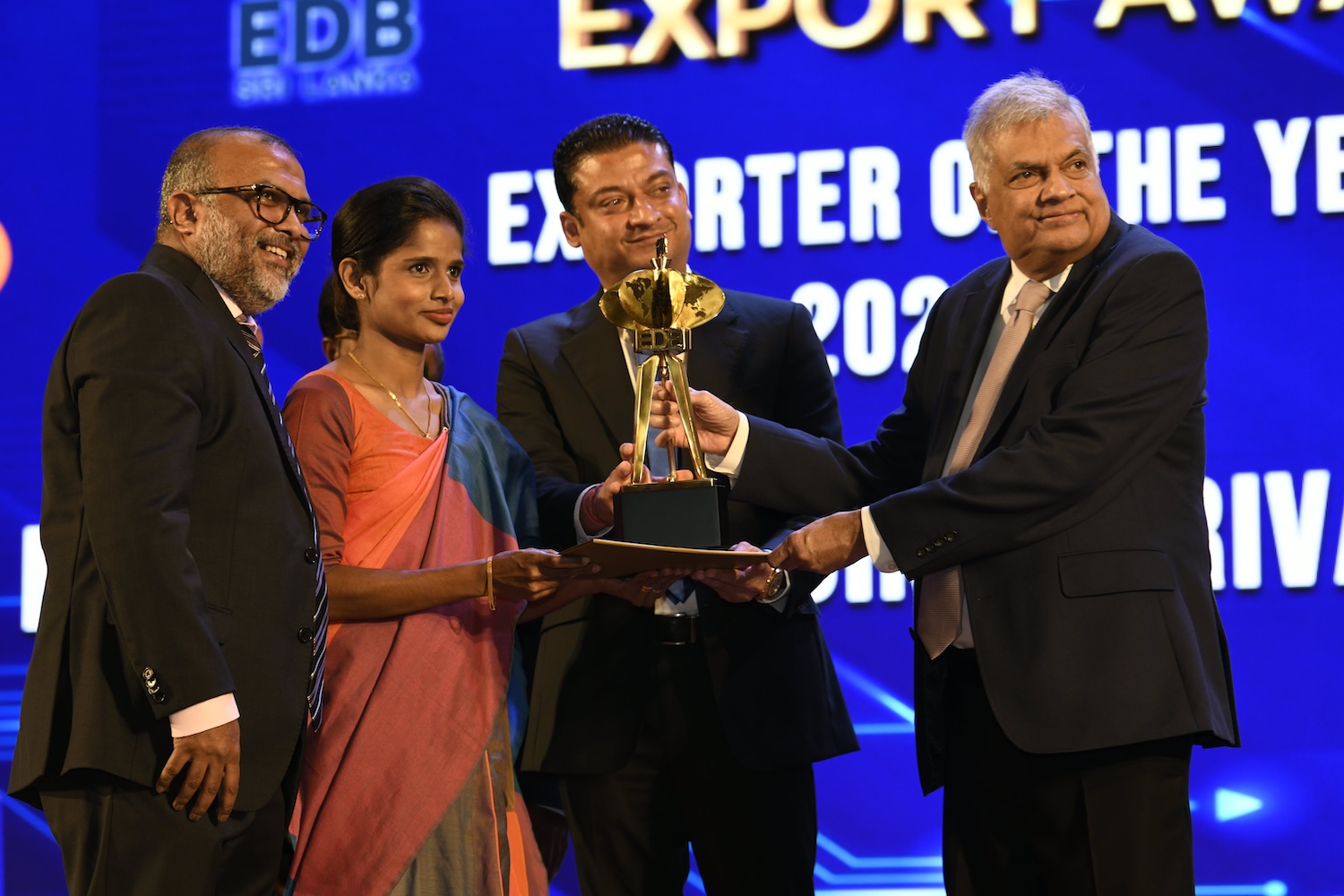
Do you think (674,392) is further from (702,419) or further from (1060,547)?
(1060,547)

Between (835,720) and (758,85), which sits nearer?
(835,720)

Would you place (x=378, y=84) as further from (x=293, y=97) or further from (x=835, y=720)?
(x=835, y=720)

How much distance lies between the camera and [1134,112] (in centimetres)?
416

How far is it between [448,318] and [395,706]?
0.72 metres

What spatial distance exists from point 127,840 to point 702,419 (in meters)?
1.20

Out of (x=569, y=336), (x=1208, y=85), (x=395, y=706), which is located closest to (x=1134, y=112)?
(x=1208, y=85)

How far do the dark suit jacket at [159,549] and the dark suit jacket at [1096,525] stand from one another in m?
0.99

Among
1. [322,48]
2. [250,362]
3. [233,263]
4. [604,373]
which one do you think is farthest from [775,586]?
[322,48]

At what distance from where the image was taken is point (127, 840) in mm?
2059

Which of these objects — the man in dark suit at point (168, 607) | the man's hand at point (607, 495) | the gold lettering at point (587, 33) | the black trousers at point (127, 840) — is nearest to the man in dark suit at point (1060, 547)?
the man's hand at point (607, 495)

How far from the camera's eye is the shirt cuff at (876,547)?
2.43 metres

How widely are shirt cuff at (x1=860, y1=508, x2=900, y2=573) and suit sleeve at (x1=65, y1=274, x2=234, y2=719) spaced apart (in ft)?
3.46

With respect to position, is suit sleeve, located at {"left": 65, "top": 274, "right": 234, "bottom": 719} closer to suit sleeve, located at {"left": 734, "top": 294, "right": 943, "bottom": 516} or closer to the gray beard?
the gray beard

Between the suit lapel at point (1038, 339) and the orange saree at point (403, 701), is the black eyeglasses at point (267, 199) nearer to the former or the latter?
the orange saree at point (403, 701)
